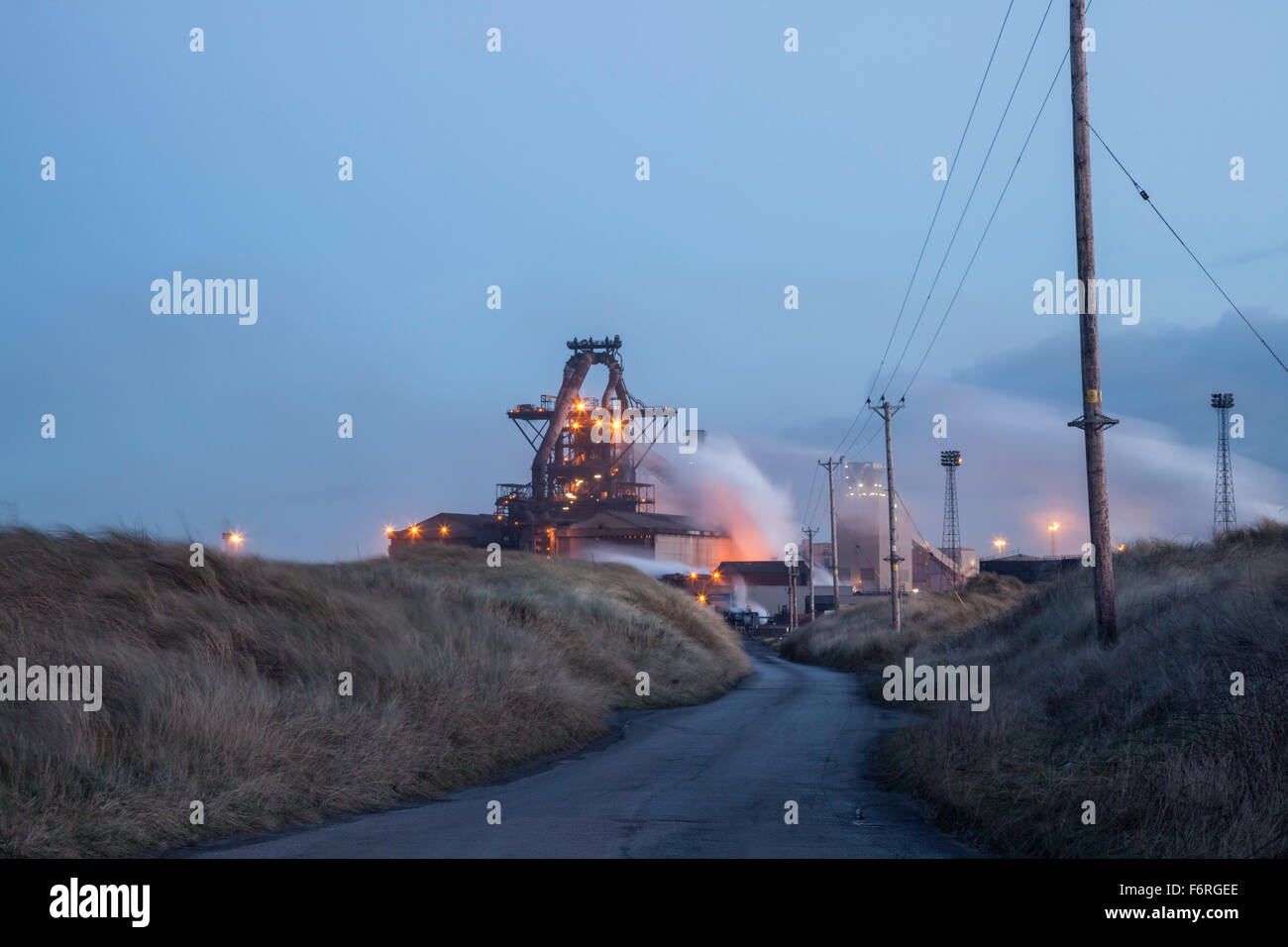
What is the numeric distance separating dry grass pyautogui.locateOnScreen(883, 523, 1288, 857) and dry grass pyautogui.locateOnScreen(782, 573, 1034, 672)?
75.5 ft

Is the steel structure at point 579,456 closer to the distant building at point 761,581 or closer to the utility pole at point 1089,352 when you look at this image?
the distant building at point 761,581

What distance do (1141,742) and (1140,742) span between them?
0.05 ft

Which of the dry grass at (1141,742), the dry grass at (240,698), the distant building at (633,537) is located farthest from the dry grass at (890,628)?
the dry grass at (1141,742)

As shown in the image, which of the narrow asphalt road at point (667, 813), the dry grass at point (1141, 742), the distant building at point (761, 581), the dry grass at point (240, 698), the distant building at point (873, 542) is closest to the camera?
the dry grass at point (1141, 742)

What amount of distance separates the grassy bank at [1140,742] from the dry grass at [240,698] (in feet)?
19.7

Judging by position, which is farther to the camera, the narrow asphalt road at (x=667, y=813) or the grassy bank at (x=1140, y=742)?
the narrow asphalt road at (x=667, y=813)

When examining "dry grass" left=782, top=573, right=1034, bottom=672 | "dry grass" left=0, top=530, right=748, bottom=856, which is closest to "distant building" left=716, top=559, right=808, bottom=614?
"dry grass" left=782, top=573, right=1034, bottom=672

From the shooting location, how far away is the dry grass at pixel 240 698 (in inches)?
380

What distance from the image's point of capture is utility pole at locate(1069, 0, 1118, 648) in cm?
1831

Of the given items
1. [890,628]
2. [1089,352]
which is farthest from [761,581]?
[1089,352]

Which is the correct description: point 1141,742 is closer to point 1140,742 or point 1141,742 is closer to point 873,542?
point 1140,742

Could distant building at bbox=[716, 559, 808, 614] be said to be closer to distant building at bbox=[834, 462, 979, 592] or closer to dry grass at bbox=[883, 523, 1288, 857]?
distant building at bbox=[834, 462, 979, 592]
